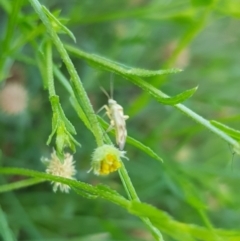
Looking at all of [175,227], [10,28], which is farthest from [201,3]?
[175,227]

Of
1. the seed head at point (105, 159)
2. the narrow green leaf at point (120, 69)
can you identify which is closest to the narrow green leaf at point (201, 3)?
the narrow green leaf at point (120, 69)

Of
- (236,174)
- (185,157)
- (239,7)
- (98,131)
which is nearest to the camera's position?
(98,131)

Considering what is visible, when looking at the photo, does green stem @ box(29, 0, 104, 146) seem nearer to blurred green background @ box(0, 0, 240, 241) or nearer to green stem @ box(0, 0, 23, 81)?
green stem @ box(0, 0, 23, 81)

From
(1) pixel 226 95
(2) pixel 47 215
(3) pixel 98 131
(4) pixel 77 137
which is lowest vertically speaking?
(3) pixel 98 131

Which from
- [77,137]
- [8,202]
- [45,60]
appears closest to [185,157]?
[77,137]

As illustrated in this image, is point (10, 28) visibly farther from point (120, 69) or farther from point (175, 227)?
point (175, 227)

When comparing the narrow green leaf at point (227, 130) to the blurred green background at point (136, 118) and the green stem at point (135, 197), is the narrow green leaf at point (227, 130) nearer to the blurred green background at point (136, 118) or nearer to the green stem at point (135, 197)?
the green stem at point (135, 197)

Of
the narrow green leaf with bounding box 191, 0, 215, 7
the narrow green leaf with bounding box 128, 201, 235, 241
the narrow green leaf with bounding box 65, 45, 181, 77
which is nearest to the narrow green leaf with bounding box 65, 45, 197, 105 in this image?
the narrow green leaf with bounding box 65, 45, 181, 77

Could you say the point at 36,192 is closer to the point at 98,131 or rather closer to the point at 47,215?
the point at 47,215
